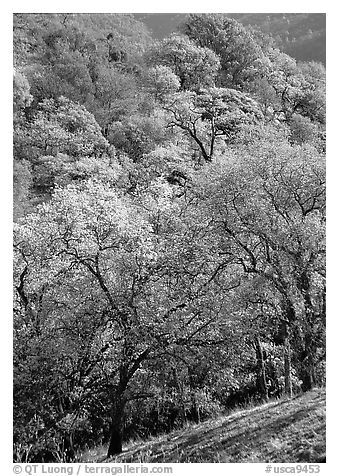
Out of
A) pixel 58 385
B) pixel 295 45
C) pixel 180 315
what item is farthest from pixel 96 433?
pixel 295 45

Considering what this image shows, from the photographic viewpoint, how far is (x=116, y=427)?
14.0 metres

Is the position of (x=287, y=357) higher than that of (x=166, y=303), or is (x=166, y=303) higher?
(x=166, y=303)

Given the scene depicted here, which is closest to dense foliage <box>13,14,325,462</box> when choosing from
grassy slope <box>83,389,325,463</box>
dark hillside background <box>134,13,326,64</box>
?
grassy slope <box>83,389,325,463</box>

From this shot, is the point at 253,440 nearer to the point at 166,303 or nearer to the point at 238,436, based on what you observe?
the point at 238,436

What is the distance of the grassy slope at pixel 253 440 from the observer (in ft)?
34.3

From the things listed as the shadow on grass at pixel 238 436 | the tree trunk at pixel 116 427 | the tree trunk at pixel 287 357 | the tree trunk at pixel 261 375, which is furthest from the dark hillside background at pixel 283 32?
the shadow on grass at pixel 238 436

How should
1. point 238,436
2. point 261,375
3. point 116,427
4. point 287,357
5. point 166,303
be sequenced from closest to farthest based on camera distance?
point 238,436
point 116,427
point 166,303
point 287,357
point 261,375

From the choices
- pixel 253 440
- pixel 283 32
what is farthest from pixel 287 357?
pixel 283 32

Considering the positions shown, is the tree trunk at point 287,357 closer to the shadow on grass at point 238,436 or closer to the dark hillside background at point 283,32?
the shadow on grass at point 238,436

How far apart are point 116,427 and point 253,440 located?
4.07m

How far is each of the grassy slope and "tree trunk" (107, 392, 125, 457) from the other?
10.0 inches

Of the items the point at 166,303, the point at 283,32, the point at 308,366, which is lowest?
the point at 308,366

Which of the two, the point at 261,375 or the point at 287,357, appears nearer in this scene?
the point at 287,357

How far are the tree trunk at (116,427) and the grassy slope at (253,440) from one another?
253 mm
